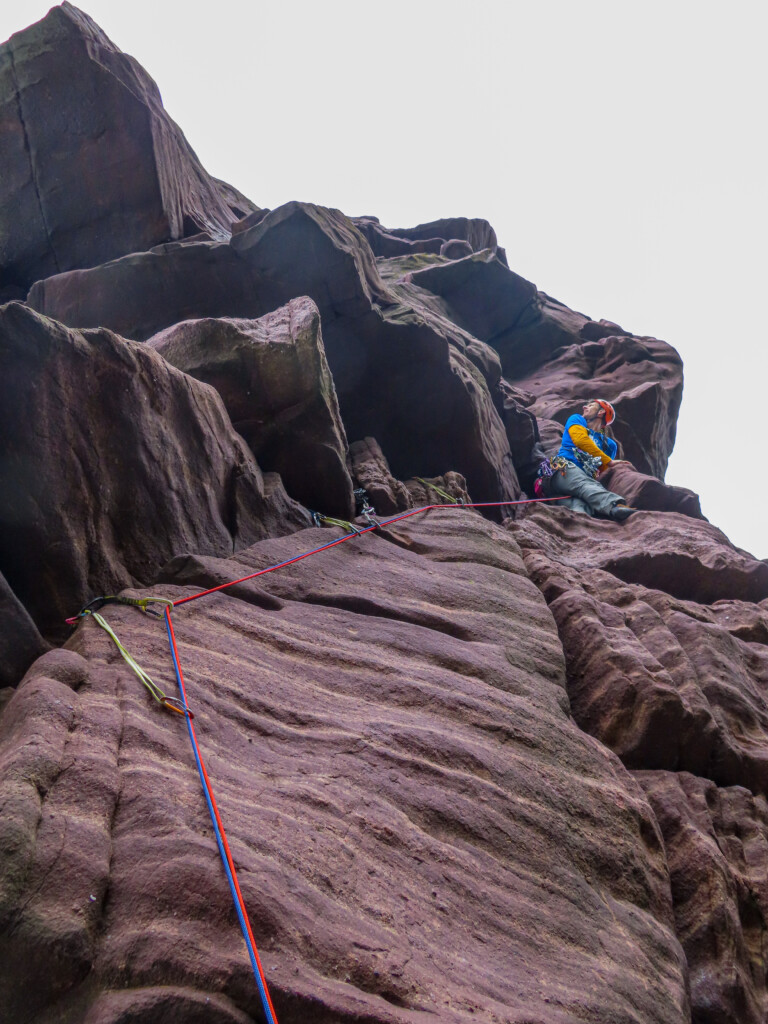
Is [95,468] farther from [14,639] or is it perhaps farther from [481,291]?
[481,291]

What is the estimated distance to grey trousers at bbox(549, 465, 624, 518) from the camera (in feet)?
43.1

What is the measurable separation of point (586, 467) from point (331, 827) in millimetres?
11703

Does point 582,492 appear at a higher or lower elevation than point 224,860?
higher

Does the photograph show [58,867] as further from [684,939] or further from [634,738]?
[634,738]

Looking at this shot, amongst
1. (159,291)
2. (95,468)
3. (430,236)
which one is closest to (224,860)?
(95,468)

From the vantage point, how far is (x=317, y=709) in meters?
4.63

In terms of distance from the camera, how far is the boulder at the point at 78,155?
11078 mm

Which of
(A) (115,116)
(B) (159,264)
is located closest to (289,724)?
(B) (159,264)

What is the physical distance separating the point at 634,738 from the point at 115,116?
11.5 m

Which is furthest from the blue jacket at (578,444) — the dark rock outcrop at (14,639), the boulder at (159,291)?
the dark rock outcrop at (14,639)

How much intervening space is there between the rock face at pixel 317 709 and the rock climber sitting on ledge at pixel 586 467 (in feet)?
6.96

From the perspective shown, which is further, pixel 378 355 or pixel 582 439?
pixel 582 439

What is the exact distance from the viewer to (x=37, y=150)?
11.6 m

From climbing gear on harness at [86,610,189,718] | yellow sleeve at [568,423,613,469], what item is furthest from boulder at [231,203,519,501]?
climbing gear on harness at [86,610,189,718]
